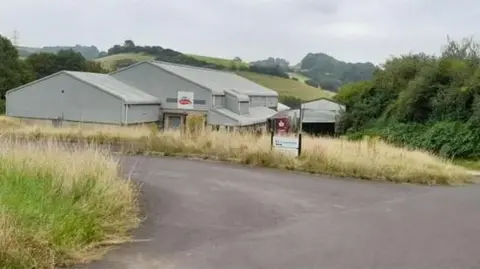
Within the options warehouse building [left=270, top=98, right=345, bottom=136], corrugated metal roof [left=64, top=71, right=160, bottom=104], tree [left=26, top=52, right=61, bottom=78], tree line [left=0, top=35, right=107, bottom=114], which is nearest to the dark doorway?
warehouse building [left=270, top=98, right=345, bottom=136]

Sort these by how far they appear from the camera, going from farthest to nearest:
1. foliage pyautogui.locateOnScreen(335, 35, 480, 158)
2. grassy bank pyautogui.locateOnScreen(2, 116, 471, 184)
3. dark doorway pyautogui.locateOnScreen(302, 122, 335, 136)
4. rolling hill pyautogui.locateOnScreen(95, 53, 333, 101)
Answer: rolling hill pyautogui.locateOnScreen(95, 53, 333, 101), dark doorway pyautogui.locateOnScreen(302, 122, 335, 136), foliage pyautogui.locateOnScreen(335, 35, 480, 158), grassy bank pyautogui.locateOnScreen(2, 116, 471, 184)

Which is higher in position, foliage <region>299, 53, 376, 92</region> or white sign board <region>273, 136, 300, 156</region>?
foliage <region>299, 53, 376, 92</region>

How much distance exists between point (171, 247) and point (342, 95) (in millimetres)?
41039

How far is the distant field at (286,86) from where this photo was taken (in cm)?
8451

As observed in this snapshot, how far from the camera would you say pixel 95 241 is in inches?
277

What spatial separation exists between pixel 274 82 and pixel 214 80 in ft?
138

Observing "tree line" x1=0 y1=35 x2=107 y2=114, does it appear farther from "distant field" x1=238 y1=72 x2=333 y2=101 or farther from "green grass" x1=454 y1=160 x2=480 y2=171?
"green grass" x1=454 y1=160 x2=480 y2=171

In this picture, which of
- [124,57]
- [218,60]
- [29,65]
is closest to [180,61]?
[218,60]

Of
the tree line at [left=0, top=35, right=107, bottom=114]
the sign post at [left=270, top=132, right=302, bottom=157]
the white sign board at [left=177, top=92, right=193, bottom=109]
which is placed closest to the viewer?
the sign post at [left=270, top=132, right=302, bottom=157]

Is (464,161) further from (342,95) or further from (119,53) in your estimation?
(119,53)

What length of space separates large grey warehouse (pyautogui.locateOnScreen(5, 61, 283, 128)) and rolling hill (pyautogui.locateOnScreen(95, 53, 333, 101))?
3355cm

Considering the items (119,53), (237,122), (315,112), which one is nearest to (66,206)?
(237,122)

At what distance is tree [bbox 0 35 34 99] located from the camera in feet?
202

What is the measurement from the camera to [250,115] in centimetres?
4809
